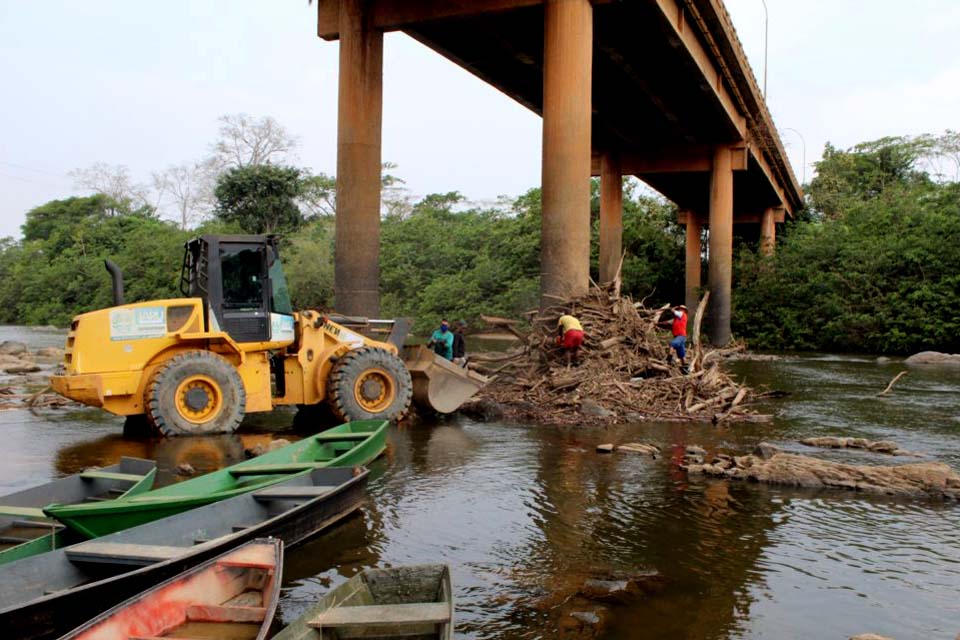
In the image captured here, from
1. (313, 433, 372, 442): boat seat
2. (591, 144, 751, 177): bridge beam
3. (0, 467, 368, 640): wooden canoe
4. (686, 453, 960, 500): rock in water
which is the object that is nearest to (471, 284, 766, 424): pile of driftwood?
(686, 453, 960, 500): rock in water

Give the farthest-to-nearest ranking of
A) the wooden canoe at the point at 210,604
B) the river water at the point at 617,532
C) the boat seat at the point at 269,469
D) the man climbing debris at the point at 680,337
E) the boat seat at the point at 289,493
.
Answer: the man climbing debris at the point at 680,337, the boat seat at the point at 269,469, the boat seat at the point at 289,493, the river water at the point at 617,532, the wooden canoe at the point at 210,604

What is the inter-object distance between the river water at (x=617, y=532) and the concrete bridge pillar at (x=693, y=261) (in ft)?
97.5

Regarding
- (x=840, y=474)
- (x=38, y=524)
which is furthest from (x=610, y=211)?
(x=38, y=524)

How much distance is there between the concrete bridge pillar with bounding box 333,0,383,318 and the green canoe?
975cm

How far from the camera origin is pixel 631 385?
1414 centimetres

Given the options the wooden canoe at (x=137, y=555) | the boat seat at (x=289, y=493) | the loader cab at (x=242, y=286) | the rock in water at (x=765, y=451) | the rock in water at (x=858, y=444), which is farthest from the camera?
the loader cab at (x=242, y=286)

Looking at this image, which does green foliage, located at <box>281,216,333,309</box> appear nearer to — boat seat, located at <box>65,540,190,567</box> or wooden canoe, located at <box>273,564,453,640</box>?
boat seat, located at <box>65,540,190,567</box>

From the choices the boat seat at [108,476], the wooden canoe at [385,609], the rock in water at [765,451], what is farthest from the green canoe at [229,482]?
the rock in water at [765,451]

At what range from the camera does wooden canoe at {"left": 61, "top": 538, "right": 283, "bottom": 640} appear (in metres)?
3.99

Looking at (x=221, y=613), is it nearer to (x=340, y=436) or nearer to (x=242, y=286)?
(x=340, y=436)

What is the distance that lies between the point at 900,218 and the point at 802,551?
103 ft

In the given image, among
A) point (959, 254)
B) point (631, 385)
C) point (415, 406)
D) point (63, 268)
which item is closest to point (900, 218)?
point (959, 254)

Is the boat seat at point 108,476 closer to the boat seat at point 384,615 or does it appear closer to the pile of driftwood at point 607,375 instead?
the boat seat at point 384,615

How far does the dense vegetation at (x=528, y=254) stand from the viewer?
3156 cm
